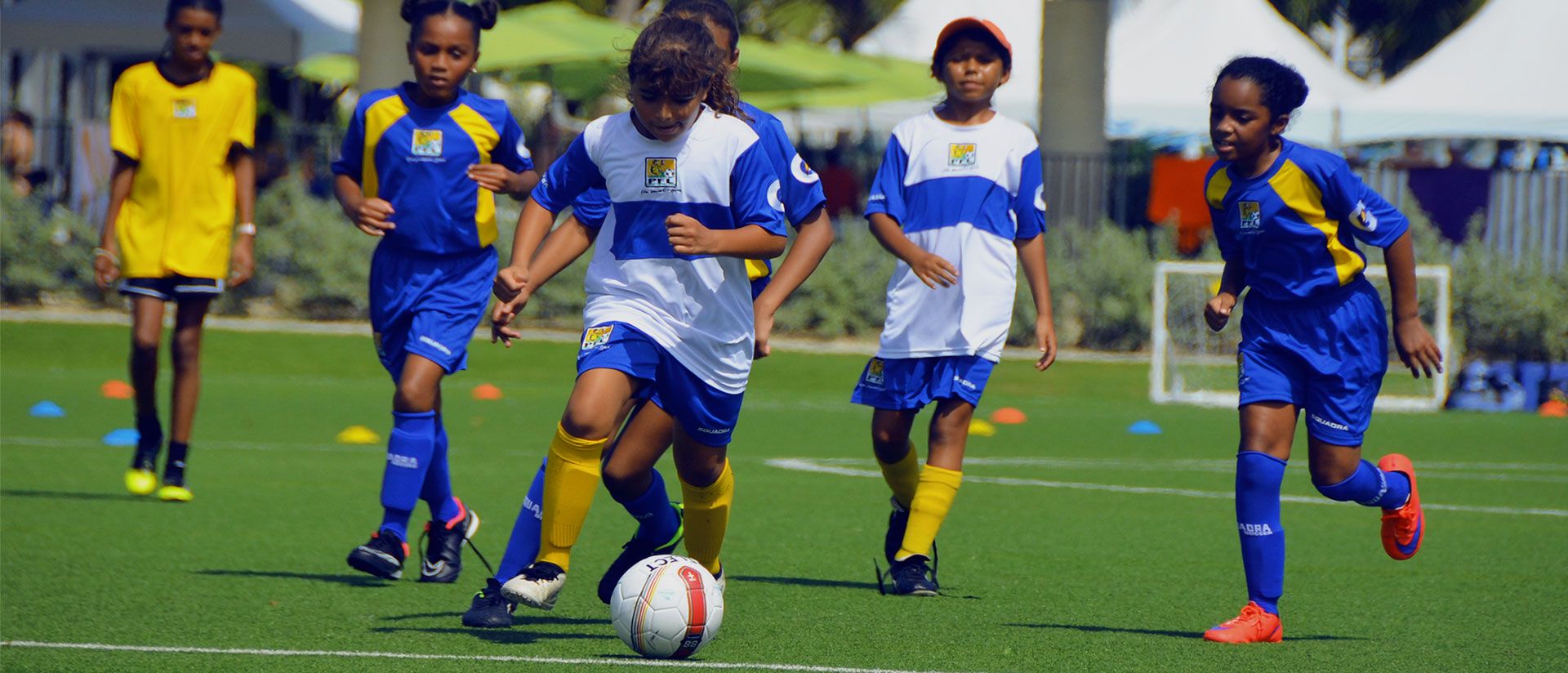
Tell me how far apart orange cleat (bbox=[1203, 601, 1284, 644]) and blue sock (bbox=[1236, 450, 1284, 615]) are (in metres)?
0.05

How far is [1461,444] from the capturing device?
12266 mm

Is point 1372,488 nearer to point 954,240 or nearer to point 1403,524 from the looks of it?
point 1403,524

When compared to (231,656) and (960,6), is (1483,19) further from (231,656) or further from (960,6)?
(231,656)

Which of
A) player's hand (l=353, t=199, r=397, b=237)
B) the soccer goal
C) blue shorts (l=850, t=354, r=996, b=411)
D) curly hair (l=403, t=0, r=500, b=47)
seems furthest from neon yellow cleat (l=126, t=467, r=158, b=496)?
the soccer goal

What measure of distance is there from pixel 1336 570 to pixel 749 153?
3084 mm

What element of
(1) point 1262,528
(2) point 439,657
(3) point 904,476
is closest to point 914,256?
(3) point 904,476

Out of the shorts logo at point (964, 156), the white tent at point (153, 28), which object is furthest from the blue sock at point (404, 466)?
the white tent at point (153, 28)

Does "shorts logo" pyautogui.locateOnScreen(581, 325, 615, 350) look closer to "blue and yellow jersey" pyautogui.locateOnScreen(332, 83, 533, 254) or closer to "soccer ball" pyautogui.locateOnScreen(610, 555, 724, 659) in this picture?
"soccer ball" pyautogui.locateOnScreen(610, 555, 724, 659)

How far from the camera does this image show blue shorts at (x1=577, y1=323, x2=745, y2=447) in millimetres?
5082

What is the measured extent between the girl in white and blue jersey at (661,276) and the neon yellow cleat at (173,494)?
3518mm

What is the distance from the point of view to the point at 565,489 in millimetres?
5109

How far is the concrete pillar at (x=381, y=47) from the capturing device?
19438 mm

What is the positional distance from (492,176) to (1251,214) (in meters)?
2.51

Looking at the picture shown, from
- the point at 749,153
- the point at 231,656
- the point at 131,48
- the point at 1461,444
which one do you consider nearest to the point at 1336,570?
the point at 749,153
